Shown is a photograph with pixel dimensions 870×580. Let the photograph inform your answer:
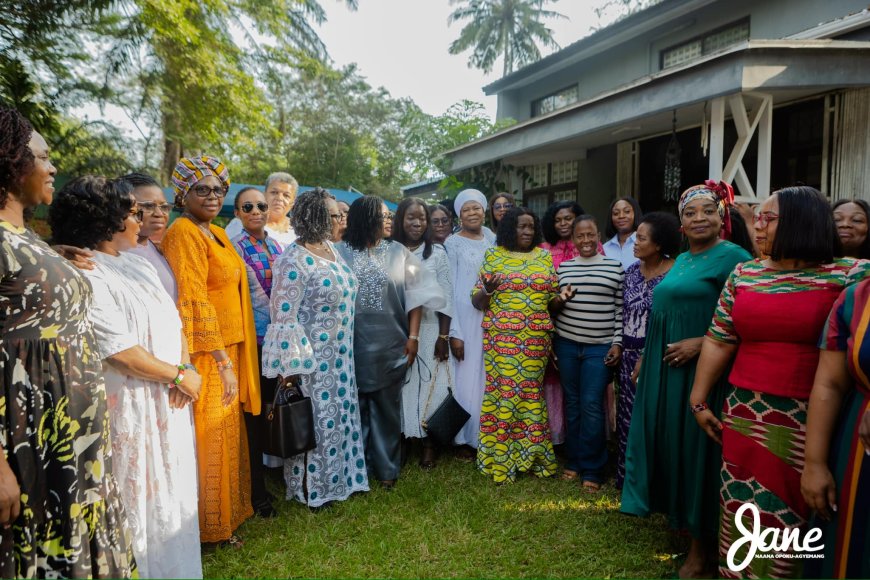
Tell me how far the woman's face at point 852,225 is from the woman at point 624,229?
1.66 m

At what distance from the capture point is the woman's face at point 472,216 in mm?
4820

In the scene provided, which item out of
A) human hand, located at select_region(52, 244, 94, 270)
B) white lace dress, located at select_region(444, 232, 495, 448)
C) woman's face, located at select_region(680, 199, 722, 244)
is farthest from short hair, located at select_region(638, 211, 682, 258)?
human hand, located at select_region(52, 244, 94, 270)

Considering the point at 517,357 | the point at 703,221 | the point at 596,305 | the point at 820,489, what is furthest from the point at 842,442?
the point at 517,357

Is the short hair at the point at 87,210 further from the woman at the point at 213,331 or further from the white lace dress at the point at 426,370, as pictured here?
the white lace dress at the point at 426,370

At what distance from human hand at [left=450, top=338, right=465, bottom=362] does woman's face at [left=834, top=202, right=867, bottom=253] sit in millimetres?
2712

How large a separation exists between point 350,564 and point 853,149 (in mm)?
7109

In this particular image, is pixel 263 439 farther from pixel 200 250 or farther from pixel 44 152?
pixel 44 152

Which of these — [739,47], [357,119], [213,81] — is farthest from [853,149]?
[357,119]

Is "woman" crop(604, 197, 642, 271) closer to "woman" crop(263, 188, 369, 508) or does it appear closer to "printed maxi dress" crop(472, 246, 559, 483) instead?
"printed maxi dress" crop(472, 246, 559, 483)

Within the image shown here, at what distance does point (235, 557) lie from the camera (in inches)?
117

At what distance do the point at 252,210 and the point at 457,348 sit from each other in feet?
6.45

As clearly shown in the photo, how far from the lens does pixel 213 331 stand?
287 centimetres

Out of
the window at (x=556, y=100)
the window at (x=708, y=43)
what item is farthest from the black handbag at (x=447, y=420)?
the window at (x=556, y=100)

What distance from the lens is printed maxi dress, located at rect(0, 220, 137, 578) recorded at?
5.43 ft
